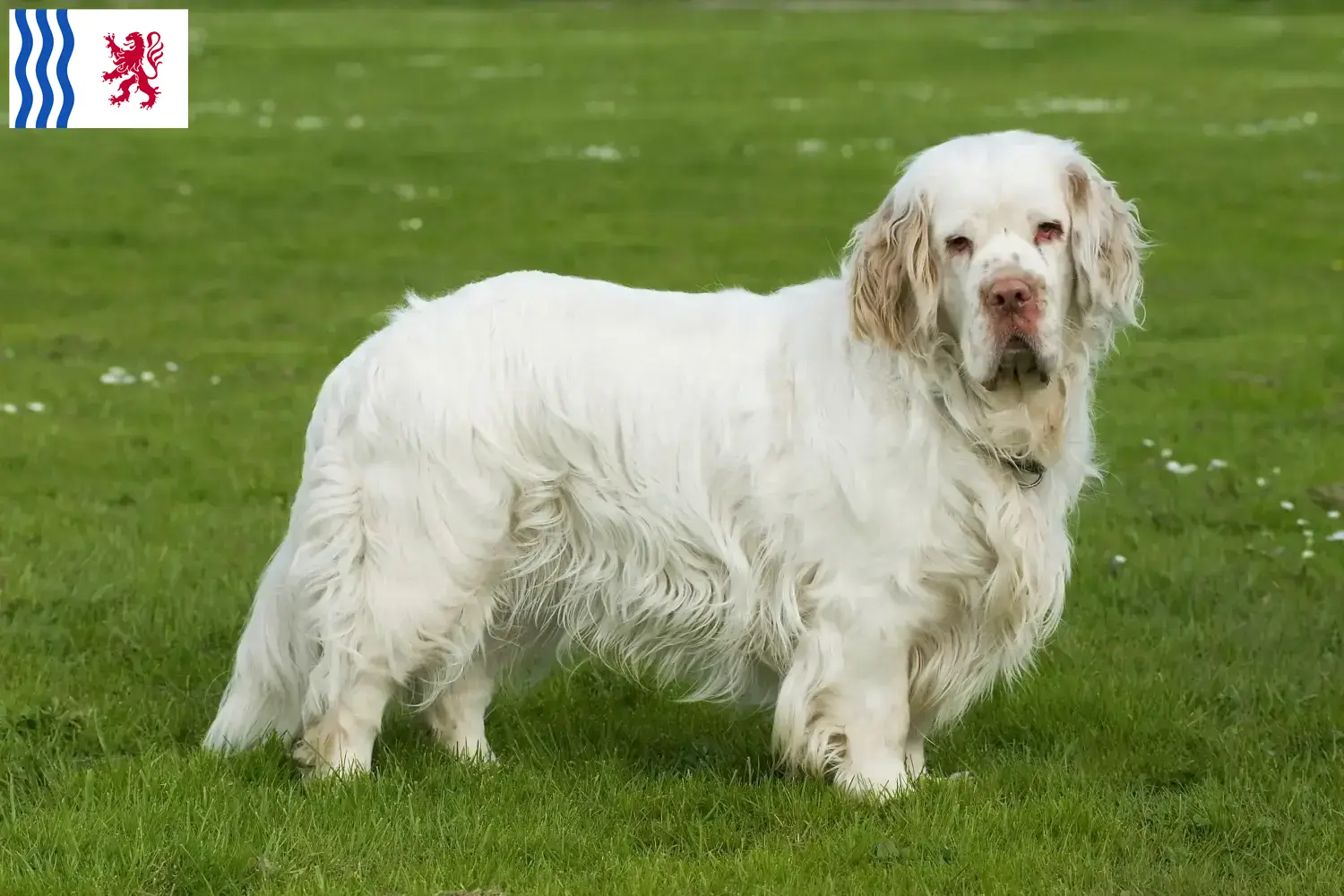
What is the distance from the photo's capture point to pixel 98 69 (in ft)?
60.8

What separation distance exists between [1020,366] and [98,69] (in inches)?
627

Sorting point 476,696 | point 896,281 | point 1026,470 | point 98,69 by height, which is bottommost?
point 98,69

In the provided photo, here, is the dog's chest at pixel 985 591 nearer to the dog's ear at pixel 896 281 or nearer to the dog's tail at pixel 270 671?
the dog's ear at pixel 896 281

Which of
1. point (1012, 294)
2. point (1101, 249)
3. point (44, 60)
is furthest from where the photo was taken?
point (44, 60)

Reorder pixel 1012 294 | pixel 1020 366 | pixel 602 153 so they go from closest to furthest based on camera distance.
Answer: pixel 1012 294
pixel 1020 366
pixel 602 153

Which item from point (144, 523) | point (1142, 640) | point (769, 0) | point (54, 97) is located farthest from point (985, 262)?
point (769, 0)

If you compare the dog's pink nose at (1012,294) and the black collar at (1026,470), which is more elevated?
the dog's pink nose at (1012,294)

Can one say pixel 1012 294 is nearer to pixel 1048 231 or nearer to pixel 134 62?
pixel 1048 231

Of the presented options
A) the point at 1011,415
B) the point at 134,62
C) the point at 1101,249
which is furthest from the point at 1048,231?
the point at 134,62

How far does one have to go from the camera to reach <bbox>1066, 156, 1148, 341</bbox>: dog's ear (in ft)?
15.6

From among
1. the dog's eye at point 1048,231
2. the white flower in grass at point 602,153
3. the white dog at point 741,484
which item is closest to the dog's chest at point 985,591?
the white dog at point 741,484

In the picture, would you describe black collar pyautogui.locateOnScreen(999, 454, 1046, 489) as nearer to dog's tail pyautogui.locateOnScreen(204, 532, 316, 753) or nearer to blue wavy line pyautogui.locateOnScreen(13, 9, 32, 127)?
dog's tail pyautogui.locateOnScreen(204, 532, 316, 753)

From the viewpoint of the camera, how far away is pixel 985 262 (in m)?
4.61

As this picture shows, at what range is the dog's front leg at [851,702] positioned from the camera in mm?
4957
